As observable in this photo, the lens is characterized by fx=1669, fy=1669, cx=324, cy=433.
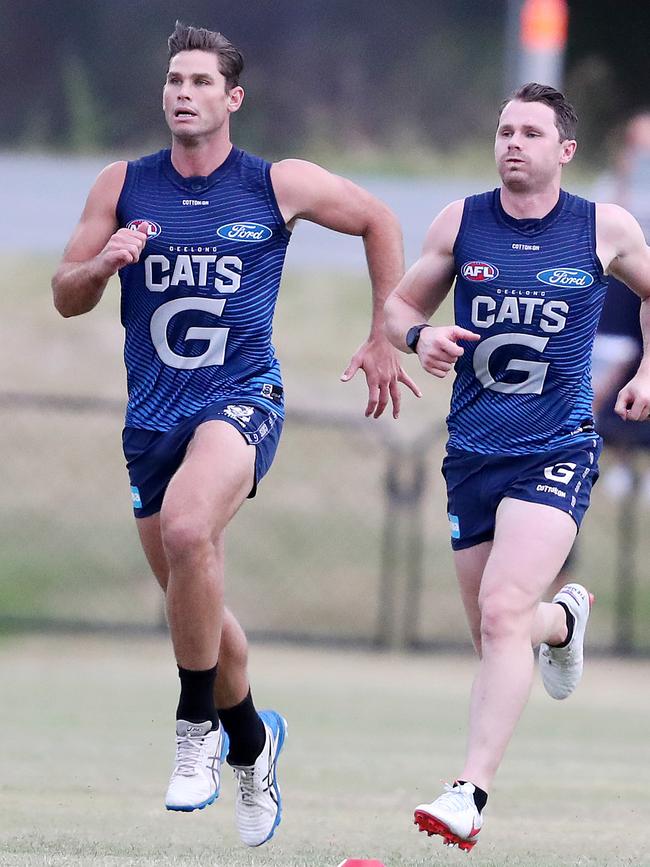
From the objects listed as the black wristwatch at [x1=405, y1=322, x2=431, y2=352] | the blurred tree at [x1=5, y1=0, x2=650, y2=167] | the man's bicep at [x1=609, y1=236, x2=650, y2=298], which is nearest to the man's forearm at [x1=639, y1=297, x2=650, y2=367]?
the man's bicep at [x1=609, y1=236, x2=650, y2=298]

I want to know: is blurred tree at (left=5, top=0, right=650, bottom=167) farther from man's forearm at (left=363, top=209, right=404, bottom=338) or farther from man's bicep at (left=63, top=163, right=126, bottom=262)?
man's bicep at (left=63, top=163, right=126, bottom=262)

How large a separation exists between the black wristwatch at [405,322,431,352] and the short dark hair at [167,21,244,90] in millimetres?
1096

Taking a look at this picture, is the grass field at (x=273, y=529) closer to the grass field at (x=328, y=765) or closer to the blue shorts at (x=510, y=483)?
the grass field at (x=328, y=765)

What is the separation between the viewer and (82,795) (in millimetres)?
6770

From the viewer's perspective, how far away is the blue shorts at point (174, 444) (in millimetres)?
5680

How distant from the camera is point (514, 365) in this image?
224 inches

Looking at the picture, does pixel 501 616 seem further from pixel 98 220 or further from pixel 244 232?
pixel 98 220

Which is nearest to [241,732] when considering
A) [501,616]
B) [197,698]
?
[197,698]

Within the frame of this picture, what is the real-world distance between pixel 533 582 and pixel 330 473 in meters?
11.8

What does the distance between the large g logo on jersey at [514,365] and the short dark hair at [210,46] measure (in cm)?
130

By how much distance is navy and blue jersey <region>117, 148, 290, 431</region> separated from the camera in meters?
5.73

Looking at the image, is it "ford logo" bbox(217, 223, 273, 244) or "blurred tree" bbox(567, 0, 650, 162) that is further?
"blurred tree" bbox(567, 0, 650, 162)

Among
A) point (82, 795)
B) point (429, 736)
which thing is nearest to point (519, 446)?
point (82, 795)

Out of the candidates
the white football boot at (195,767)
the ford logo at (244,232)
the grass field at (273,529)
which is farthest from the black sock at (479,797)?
the grass field at (273,529)
